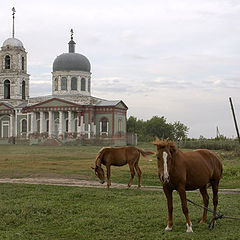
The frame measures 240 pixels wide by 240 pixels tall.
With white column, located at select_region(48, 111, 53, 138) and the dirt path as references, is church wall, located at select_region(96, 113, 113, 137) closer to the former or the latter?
white column, located at select_region(48, 111, 53, 138)

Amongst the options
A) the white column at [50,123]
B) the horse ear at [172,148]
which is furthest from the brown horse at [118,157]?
the white column at [50,123]

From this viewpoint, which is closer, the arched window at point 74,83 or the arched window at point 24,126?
the arched window at point 74,83

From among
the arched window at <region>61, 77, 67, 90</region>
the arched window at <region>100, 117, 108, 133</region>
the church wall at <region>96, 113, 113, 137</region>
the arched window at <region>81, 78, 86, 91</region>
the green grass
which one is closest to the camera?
the green grass

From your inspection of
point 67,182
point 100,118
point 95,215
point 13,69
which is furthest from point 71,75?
point 95,215

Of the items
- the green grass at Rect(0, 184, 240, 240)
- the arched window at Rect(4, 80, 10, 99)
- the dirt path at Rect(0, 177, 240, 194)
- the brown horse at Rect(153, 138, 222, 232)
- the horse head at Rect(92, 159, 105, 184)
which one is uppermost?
the arched window at Rect(4, 80, 10, 99)

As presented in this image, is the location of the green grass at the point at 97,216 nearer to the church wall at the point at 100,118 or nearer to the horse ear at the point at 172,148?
the horse ear at the point at 172,148

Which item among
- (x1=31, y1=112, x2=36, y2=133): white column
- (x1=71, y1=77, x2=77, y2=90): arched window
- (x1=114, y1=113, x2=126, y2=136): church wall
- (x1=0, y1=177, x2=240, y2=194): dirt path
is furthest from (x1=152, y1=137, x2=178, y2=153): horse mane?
(x1=31, y1=112, x2=36, y2=133): white column

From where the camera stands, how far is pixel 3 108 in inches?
2884

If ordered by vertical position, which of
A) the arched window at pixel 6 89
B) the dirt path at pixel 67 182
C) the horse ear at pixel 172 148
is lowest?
the dirt path at pixel 67 182

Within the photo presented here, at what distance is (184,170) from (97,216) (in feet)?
10.2

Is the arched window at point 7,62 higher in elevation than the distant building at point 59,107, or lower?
higher

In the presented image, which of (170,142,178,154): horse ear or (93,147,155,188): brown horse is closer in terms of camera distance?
(170,142,178,154): horse ear

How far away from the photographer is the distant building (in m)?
66.3

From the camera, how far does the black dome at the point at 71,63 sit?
227ft
